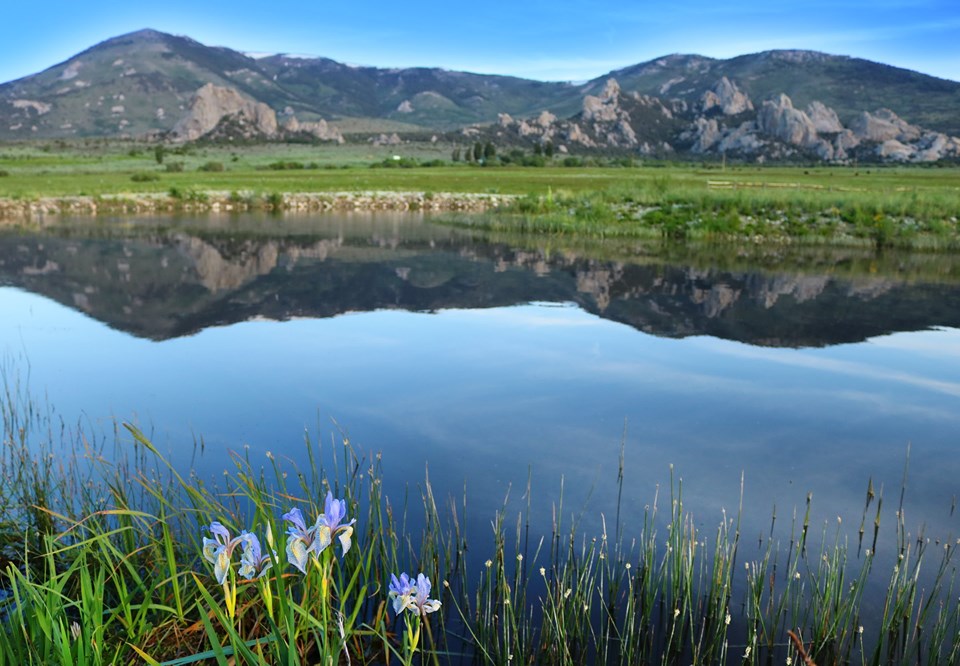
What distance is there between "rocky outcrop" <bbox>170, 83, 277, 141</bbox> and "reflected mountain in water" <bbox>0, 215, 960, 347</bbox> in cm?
14254

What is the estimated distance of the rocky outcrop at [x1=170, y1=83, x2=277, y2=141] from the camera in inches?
6649

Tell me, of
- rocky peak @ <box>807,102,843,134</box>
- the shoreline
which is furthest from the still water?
rocky peak @ <box>807,102,843,134</box>

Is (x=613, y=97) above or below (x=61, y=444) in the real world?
above

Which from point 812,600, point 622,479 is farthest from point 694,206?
point 812,600

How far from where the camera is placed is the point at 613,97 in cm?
17775

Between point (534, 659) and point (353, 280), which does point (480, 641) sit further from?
point (353, 280)

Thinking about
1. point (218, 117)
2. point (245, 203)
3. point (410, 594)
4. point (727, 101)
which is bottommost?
point (245, 203)

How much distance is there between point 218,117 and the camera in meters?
189

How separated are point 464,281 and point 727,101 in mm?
180162

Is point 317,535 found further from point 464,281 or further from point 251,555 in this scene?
point 464,281

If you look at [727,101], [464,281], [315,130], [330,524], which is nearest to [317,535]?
[330,524]

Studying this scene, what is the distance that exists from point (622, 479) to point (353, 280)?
13211mm

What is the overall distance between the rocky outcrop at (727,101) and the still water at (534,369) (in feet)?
552

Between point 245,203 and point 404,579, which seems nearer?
point 404,579
